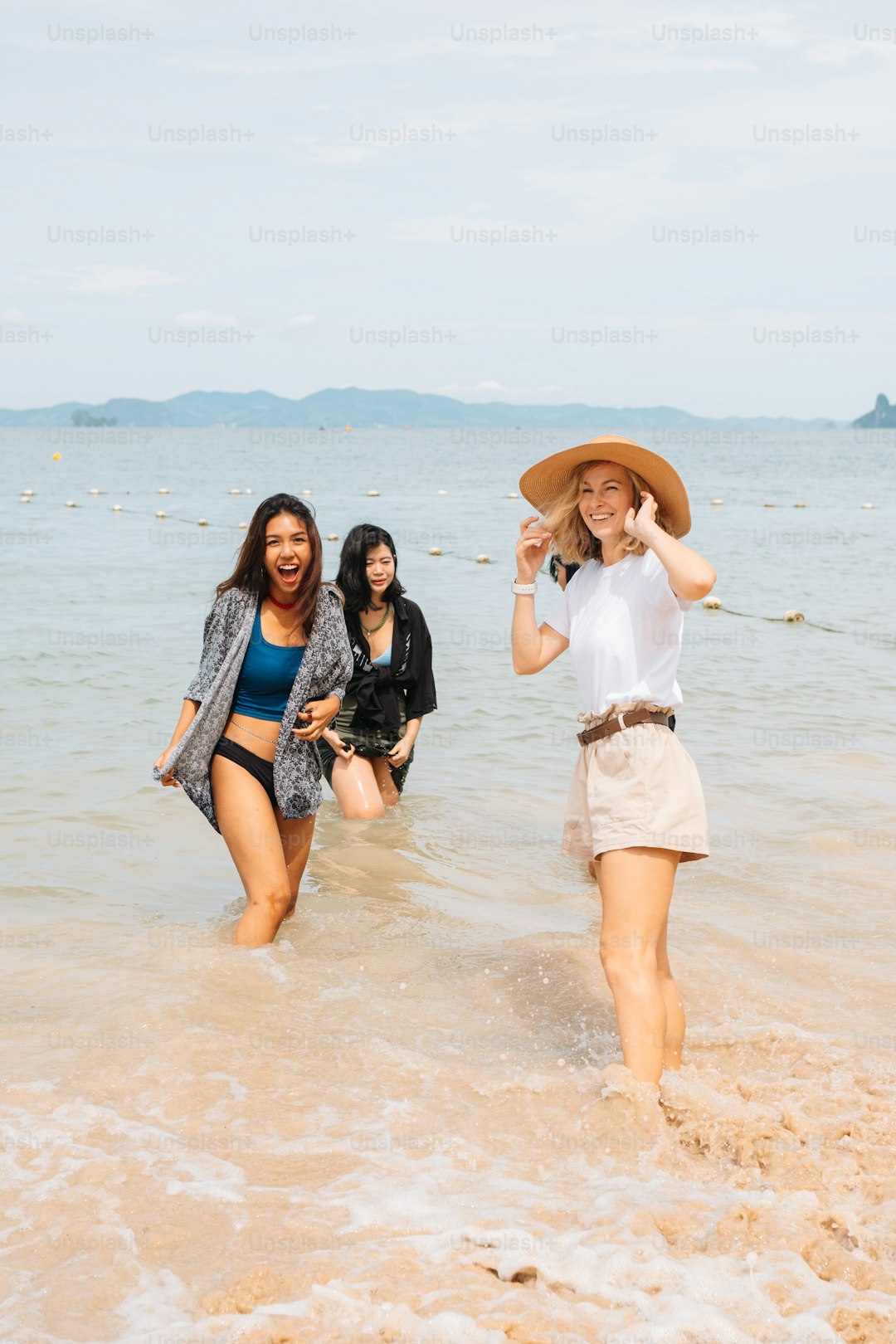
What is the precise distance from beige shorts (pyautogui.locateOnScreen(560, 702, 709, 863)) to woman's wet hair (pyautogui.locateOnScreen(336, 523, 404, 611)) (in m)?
3.33

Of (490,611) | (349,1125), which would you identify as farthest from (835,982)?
(490,611)

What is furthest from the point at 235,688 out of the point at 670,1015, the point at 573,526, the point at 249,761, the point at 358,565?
the point at 670,1015

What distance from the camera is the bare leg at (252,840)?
512 centimetres

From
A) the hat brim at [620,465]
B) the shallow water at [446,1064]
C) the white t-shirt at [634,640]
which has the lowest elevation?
the shallow water at [446,1064]

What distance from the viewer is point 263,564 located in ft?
16.8

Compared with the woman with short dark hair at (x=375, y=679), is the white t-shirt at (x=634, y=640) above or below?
above

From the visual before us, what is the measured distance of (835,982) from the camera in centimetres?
525

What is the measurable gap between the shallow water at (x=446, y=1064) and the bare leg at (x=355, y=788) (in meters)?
0.14

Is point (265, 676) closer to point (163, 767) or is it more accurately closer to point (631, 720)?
point (163, 767)

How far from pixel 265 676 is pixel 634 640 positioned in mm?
1931

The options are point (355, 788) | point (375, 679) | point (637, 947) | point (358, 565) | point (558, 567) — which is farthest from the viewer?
point (355, 788)

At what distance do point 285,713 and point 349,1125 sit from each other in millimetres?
1873

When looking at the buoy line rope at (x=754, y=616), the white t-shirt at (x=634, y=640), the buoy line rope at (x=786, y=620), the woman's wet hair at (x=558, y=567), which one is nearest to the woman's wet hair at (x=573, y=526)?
the white t-shirt at (x=634, y=640)

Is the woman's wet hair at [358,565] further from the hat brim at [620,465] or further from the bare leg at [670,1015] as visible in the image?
the bare leg at [670,1015]
